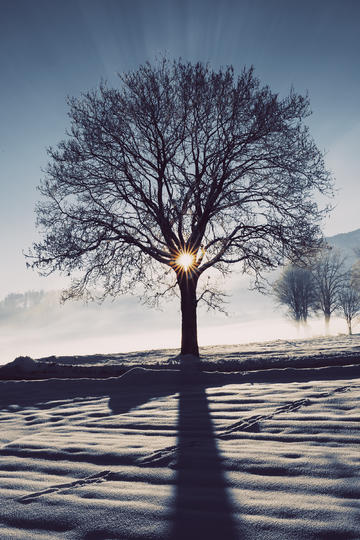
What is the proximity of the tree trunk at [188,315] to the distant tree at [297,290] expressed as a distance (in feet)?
78.2

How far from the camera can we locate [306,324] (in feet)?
120

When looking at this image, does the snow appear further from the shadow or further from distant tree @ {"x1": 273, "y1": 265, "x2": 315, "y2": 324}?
distant tree @ {"x1": 273, "y1": 265, "x2": 315, "y2": 324}

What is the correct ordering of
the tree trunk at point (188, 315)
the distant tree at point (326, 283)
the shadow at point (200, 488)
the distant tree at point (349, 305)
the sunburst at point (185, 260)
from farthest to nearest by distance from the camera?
the distant tree at point (349, 305)
the distant tree at point (326, 283)
the sunburst at point (185, 260)
the tree trunk at point (188, 315)
the shadow at point (200, 488)

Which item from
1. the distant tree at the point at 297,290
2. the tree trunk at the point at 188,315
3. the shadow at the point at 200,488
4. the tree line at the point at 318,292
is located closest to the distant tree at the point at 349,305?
the tree line at the point at 318,292

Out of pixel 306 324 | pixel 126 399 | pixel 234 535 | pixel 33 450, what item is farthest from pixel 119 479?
pixel 306 324

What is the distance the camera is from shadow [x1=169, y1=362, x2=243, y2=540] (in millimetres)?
1813

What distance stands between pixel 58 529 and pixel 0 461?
141 centimetres

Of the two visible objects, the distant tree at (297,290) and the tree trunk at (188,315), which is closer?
the tree trunk at (188,315)

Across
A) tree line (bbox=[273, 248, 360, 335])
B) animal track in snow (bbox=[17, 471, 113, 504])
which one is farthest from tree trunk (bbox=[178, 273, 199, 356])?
tree line (bbox=[273, 248, 360, 335])

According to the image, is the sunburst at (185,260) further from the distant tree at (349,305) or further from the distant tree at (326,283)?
the distant tree at (349,305)

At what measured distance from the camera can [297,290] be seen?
116 feet

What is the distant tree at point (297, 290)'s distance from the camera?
3506cm

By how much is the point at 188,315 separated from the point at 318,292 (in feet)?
89.1

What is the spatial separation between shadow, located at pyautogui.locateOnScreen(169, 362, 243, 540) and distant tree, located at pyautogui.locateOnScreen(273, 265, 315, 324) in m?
32.7
